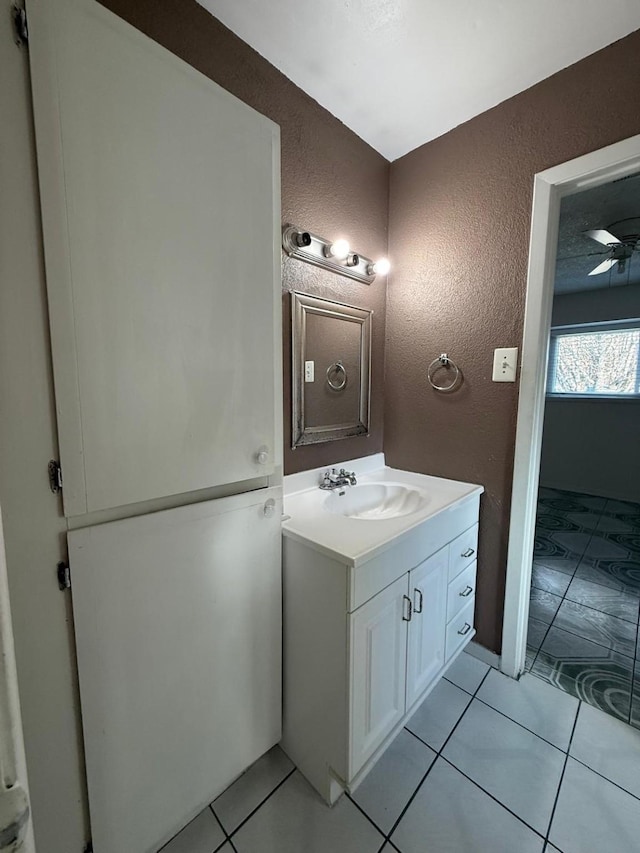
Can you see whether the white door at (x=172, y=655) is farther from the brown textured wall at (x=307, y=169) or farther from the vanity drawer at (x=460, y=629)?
the vanity drawer at (x=460, y=629)

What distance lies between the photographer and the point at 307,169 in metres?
1.42

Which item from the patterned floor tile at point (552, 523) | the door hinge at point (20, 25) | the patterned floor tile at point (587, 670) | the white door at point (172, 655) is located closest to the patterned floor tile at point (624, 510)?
the patterned floor tile at point (552, 523)

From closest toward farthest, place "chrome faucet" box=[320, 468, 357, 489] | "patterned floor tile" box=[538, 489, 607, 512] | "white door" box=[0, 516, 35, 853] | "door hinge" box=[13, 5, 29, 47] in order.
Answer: "white door" box=[0, 516, 35, 853] < "door hinge" box=[13, 5, 29, 47] < "chrome faucet" box=[320, 468, 357, 489] < "patterned floor tile" box=[538, 489, 607, 512]

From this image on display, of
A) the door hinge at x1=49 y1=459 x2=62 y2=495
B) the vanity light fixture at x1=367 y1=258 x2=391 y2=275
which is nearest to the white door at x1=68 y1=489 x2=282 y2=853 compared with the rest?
the door hinge at x1=49 y1=459 x2=62 y2=495

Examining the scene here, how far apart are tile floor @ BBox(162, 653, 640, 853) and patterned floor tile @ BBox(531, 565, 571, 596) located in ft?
2.88

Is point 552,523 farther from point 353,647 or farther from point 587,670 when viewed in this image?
point 353,647

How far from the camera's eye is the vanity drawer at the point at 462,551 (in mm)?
1422

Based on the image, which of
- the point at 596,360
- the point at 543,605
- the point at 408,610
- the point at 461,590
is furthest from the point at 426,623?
the point at 596,360

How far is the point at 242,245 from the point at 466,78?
117cm

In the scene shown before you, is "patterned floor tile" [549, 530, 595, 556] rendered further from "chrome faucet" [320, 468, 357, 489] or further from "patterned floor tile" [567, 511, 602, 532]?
"chrome faucet" [320, 468, 357, 489]

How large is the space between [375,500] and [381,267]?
43.9 inches

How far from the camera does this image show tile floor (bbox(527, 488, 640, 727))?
150 centimetres

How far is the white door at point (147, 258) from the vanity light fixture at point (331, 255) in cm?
36

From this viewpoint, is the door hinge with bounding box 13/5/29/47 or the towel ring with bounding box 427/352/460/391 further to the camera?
the towel ring with bounding box 427/352/460/391
